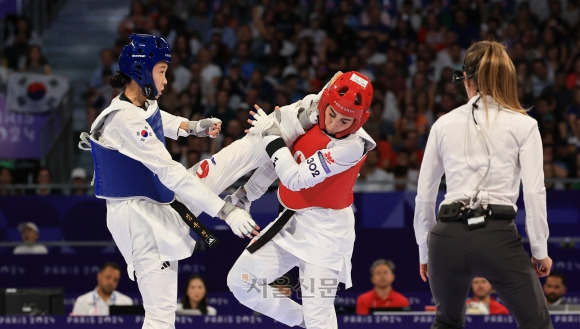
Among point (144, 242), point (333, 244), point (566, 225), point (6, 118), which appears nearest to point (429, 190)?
point (333, 244)

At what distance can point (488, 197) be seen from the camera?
4875mm

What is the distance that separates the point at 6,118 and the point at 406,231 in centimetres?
534

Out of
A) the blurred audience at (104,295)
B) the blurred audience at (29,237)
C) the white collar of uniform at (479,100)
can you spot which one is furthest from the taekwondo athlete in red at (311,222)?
the blurred audience at (29,237)

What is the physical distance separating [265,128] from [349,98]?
63 centimetres

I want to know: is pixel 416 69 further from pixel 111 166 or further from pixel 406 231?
pixel 111 166

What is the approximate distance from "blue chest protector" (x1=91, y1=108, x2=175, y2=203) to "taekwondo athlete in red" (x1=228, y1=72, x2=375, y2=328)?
69 cm

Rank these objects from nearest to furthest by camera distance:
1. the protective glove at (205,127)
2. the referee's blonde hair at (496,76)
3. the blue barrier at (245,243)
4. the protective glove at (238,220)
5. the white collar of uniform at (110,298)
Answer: the referee's blonde hair at (496,76) < the protective glove at (238,220) < the protective glove at (205,127) < the white collar of uniform at (110,298) < the blue barrier at (245,243)

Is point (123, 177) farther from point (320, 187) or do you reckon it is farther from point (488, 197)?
point (488, 197)

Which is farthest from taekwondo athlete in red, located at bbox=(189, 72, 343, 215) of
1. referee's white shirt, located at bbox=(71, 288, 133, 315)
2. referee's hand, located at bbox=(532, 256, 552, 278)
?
referee's white shirt, located at bbox=(71, 288, 133, 315)

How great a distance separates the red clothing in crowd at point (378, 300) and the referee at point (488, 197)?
3988mm

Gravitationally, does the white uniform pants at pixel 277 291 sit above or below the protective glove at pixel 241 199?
below

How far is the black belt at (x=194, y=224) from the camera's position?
570cm

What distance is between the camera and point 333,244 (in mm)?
5922

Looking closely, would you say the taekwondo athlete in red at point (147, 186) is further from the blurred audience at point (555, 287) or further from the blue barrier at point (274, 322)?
the blurred audience at point (555, 287)
